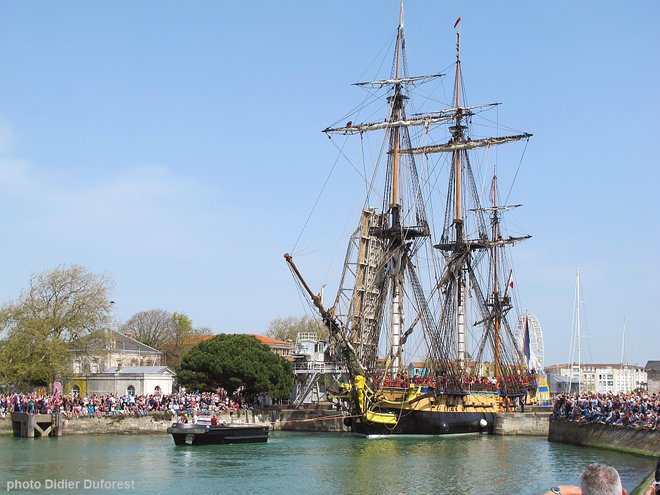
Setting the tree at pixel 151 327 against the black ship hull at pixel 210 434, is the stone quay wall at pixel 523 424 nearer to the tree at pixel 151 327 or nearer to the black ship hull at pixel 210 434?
the black ship hull at pixel 210 434

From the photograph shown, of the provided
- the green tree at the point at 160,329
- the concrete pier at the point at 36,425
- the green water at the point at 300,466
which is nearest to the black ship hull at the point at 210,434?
the green water at the point at 300,466

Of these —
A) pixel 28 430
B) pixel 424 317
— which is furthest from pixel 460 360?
pixel 28 430

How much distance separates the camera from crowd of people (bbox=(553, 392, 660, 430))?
42.5 meters

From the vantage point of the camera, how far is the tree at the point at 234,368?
74000 mm

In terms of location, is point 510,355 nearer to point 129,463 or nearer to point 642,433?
point 642,433

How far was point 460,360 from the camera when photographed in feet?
239

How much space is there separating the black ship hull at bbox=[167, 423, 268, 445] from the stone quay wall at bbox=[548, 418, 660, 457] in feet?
60.4

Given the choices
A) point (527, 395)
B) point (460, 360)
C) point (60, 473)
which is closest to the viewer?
point (60, 473)

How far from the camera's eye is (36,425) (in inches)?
2172

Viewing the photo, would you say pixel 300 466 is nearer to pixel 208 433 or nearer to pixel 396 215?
pixel 208 433

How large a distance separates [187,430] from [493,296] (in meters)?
44.4

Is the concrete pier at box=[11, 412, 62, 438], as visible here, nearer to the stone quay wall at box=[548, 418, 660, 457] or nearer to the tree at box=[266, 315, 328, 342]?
the stone quay wall at box=[548, 418, 660, 457]

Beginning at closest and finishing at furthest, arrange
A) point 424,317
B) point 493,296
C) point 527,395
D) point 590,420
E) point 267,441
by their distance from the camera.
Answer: point 590,420 → point 267,441 → point 424,317 → point 527,395 → point 493,296

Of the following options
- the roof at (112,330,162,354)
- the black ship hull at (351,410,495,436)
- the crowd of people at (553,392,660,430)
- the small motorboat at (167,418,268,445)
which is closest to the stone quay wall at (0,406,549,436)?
the black ship hull at (351,410,495,436)
